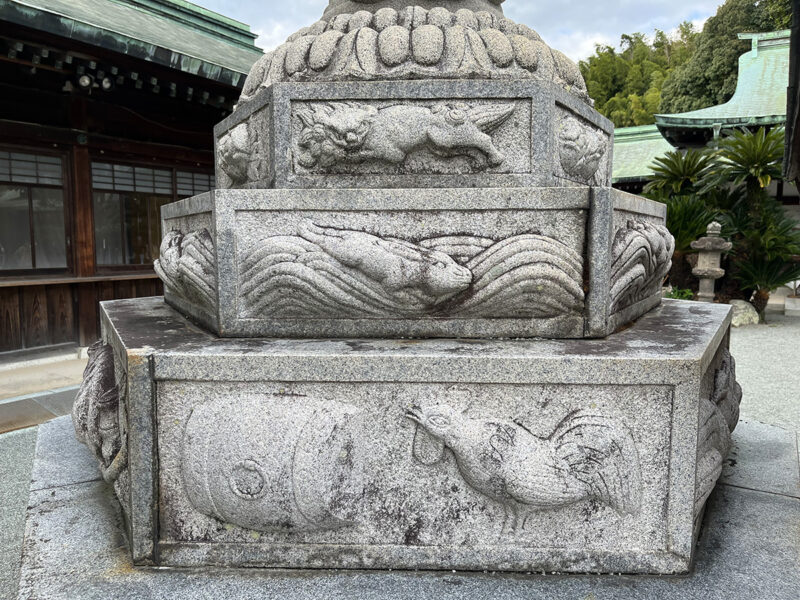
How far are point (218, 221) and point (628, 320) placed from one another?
1578 millimetres

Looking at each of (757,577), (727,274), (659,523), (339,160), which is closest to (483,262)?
(339,160)

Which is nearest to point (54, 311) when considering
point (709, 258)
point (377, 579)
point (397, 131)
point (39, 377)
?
point (39, 377)

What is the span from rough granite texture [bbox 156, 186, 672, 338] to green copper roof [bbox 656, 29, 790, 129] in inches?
438

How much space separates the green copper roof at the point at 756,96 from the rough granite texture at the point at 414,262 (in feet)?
36.5

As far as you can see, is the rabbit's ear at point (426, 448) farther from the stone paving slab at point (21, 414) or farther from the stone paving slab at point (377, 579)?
the stone paving slab at point (21, 414)

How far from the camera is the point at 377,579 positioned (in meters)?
1.59

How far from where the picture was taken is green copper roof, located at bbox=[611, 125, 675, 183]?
14.0m

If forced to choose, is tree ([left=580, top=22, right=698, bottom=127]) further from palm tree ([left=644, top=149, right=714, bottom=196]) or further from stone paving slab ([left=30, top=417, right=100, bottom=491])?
stone paving slab ([left=30, top=417, right=100, bottom=491])

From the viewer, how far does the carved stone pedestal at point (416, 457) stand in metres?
1.58

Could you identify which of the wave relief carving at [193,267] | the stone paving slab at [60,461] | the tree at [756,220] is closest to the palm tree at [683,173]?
the tree at [756,220]

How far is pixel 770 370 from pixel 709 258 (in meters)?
3.99

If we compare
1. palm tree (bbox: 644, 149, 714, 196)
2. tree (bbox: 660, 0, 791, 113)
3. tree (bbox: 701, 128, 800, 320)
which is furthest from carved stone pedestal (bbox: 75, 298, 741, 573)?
tree (bbox: 660, 0, 791, 113)

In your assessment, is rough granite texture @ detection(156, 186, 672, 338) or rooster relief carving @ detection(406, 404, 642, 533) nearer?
rooster relief carving @ detection(406, 404, 642, 533)

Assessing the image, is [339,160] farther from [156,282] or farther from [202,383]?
[156,282]
